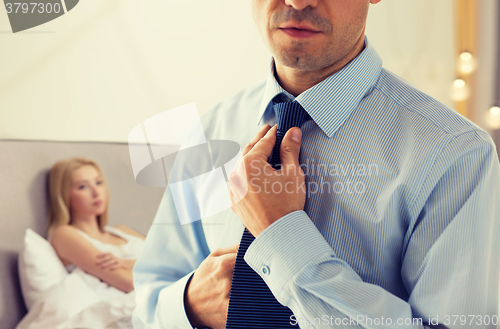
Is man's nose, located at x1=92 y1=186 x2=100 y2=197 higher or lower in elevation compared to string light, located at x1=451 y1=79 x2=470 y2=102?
lower

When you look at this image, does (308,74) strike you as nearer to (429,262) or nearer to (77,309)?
(429,262)

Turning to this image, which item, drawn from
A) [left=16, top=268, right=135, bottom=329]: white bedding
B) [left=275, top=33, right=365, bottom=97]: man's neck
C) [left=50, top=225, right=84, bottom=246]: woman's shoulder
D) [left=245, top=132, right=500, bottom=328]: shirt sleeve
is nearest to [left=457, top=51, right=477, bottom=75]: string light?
[left=275, top=33, right=365, bottom=97]: man's neck

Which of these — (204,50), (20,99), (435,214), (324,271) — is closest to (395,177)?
(435,214)

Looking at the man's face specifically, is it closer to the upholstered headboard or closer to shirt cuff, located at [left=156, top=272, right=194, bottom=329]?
Result: shirt cuff, located at [left=156, top=272, right=194, bottom=329]

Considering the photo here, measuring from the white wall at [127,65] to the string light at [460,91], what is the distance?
40mm

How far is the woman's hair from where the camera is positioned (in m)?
1.81

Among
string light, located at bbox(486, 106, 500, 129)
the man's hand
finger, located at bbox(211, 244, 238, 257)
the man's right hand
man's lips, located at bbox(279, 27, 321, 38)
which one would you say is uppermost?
man's lips, located at bbox(279, 27, 321, 38)

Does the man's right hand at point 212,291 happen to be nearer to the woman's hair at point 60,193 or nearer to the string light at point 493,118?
the woman's hair at point 60,193

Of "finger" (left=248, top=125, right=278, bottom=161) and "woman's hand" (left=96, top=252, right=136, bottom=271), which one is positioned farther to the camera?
"woman's hand" (left=96, top=252, right=136, bottom=271)

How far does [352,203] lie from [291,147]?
0.41 feet

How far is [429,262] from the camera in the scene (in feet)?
1.57

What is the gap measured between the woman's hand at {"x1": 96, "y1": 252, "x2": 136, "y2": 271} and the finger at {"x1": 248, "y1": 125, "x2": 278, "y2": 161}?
4.90 ft

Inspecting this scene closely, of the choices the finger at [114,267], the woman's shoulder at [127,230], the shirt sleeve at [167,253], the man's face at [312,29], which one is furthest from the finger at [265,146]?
the woman's shoulder at [127,230]

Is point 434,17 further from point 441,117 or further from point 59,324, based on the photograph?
point 59,324
